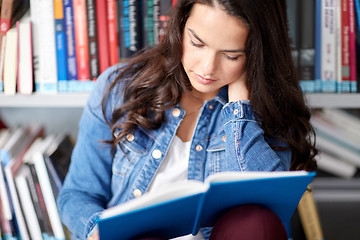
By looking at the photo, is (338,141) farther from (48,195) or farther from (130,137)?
(48,195)

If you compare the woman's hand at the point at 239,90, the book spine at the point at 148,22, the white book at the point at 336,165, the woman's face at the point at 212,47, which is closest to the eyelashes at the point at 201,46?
the woman's face at the point at 212,47

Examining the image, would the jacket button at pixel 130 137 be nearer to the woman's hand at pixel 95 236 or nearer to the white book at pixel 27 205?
the woman's hand at pixel 95 236

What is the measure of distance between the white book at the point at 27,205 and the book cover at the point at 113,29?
0.40 meters

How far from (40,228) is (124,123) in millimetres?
417

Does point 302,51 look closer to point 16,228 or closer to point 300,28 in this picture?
point 300,28

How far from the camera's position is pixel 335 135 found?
1221 mm

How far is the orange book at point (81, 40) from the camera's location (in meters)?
1.01

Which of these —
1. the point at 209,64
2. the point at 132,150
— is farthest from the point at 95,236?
the point at 209,64

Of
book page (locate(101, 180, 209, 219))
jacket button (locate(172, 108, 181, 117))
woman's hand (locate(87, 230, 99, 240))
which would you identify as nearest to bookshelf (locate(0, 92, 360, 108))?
jacket button (locate(172, 108, 181, 117))

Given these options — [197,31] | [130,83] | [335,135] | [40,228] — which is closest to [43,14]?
[130,83]

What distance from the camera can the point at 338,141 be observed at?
4.00ft

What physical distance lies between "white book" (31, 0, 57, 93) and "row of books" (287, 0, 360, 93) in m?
0.60

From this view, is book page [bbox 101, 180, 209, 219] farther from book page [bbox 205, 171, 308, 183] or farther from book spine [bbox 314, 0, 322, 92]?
book spine [bbox 314, 0, 322, 92]

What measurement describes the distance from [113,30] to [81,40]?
8 centimetres
